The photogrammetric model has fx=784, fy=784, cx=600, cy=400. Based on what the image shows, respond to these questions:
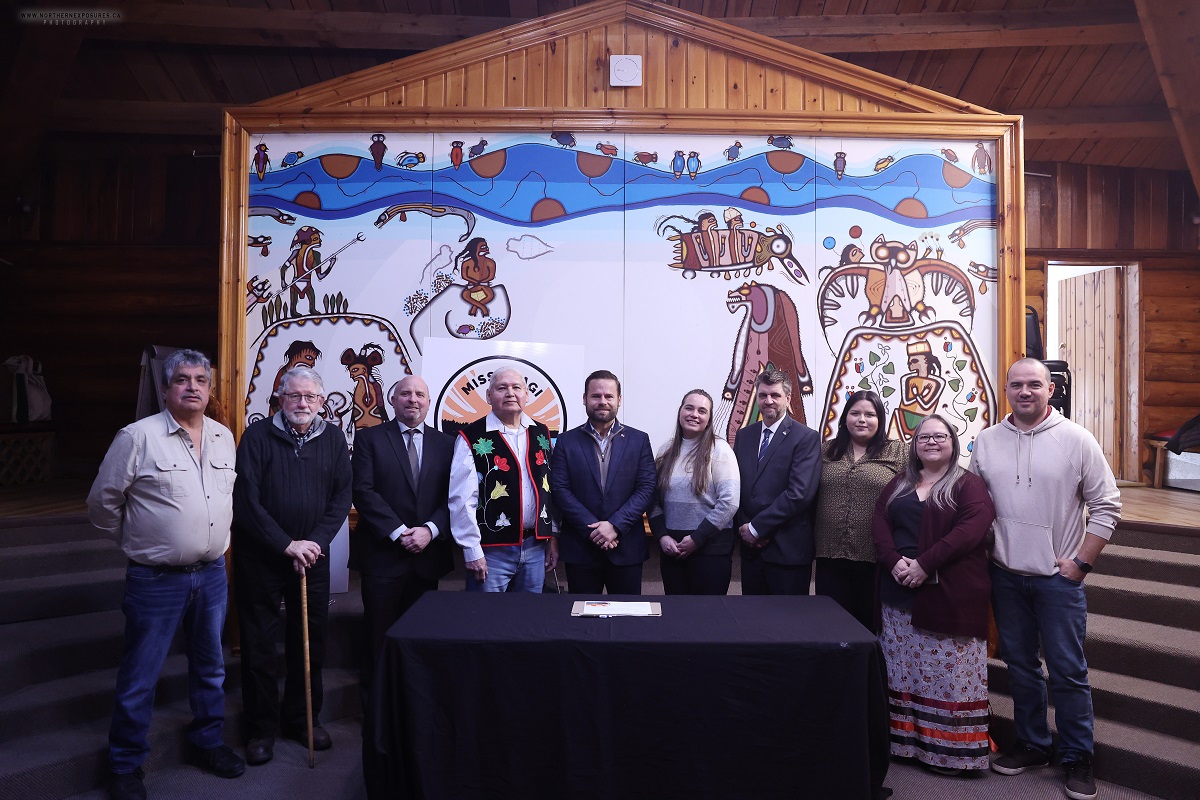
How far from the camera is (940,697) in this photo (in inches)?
120

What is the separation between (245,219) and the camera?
4.47m

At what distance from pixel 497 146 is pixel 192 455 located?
255 centimetres

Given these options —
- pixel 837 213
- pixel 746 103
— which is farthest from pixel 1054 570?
pixel 746 103

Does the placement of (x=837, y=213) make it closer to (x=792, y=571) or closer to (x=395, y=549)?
(x=792, y=571)

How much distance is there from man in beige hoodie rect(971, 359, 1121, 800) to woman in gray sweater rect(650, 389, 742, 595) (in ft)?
3.44

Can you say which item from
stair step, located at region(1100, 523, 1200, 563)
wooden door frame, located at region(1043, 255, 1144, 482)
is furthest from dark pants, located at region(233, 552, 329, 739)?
wooden door frame, located at region(1043, 255, 1144, 482)

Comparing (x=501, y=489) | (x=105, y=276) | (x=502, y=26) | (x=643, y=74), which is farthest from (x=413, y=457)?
(x=105, y=276)

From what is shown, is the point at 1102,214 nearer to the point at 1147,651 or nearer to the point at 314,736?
the point at 1147,651

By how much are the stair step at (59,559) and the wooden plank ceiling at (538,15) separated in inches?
142

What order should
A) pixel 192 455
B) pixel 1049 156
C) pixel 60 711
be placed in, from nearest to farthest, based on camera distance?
pixel 192 455
pixel 60 711
pixel 1049 156

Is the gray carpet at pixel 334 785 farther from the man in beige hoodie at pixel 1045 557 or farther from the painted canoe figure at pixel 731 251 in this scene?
the painted canoe figure at pixel 731 251

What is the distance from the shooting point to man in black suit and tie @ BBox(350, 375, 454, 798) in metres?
3.37

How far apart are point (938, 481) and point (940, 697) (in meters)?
0.84

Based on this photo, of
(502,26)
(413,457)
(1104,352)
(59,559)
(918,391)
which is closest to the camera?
(413,457)
